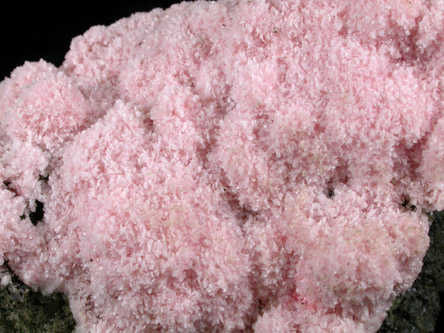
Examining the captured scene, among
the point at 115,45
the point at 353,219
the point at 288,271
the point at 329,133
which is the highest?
the point at 115,45

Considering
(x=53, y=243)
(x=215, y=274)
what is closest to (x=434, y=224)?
(x=215, y=274)

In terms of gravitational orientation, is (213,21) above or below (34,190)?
above

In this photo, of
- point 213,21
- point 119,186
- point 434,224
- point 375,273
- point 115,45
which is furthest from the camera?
point 115,45

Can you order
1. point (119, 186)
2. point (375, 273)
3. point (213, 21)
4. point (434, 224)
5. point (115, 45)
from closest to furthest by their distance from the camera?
point (375, 273), point (119, 186), point (434, 224), point (213, 21), point (115, 45)

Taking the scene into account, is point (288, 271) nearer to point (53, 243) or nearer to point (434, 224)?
point (434, 224)

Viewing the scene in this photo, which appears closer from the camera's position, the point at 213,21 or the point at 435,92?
the point at 435,92

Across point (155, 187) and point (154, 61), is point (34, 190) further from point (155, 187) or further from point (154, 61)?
point (154, 61)

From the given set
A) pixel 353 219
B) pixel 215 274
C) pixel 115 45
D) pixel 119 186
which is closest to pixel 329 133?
pixel 353 219
